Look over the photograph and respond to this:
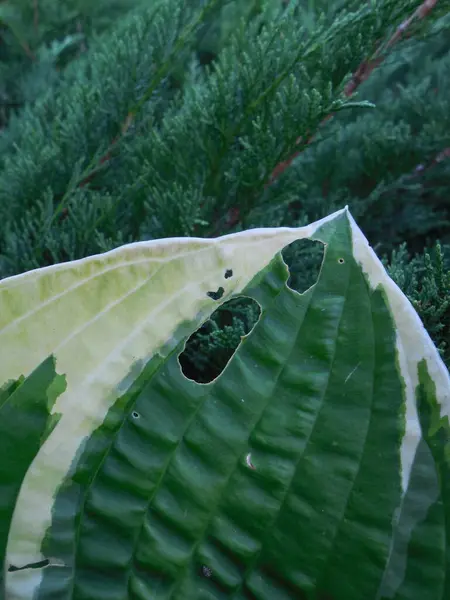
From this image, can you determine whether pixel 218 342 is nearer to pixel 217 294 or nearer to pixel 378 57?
pixel 217 294

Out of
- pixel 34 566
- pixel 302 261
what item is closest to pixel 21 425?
pixel 34 566

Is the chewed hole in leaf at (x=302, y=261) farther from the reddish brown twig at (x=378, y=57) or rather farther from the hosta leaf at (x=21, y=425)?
the hosta leaf at (x=21, y=425)

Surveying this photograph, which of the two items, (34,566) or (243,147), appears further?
(243,147)

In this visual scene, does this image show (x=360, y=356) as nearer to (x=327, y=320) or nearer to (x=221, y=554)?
(x=327, y=320)

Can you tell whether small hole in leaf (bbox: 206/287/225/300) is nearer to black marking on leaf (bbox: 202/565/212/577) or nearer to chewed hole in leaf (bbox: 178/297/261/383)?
chewed hole in leaf (bbox: 178/297/261/383)

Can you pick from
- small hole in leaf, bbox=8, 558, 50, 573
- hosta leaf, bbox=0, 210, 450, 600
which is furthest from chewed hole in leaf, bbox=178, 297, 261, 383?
small hole in leaf, bbox=8, 558, 50, 573

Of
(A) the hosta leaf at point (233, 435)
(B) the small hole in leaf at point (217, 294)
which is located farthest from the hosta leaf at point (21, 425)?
(B) the small hole in leaf at point (217, 294)
